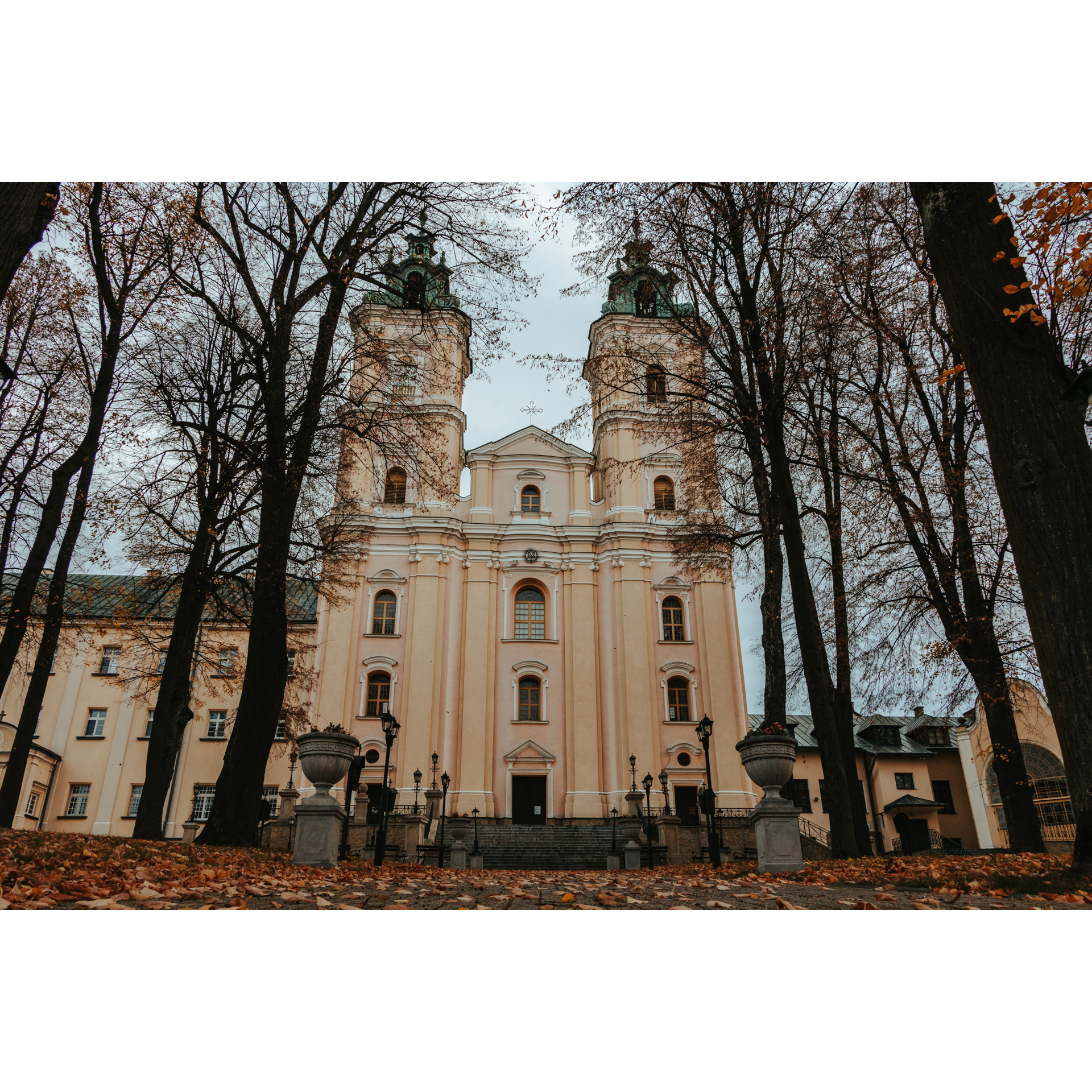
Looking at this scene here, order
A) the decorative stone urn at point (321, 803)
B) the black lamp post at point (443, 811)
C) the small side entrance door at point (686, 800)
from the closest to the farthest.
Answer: the decorative stone urn at point (321, 803)
the black lamp post at point (443, 811)
the small side entrance door at point (686, 800)

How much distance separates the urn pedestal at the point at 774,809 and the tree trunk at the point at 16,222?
8549 millimetres

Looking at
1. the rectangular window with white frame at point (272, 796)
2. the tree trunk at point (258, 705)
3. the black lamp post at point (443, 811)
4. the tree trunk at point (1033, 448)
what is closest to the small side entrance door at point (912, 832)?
the black lamp post at point (443, 811)

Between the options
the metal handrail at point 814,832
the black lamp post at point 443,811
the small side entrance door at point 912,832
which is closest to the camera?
the black lamp post at point 443,811

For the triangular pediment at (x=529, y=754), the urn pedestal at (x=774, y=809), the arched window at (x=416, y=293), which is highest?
the arched window at (x=416, y=293)

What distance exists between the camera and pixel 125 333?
52.3ft

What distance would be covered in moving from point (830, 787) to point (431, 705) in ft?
62.9

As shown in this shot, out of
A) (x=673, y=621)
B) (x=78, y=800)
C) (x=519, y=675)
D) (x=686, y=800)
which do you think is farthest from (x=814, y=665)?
(x=78, y=800)

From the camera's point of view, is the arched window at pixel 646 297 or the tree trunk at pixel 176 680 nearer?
the tree trunk at pixel 176 680

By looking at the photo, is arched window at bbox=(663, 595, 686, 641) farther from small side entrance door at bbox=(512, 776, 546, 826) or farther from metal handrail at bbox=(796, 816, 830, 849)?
metal handrail at bbox=(796, 816, 830, 849)

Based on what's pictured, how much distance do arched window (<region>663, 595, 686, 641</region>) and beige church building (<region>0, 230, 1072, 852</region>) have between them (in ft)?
0.31

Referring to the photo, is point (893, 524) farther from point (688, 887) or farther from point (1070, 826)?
point (1070, 826)

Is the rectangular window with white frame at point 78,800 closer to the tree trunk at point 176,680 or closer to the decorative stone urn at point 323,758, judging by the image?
the tree trunk at point 176,680

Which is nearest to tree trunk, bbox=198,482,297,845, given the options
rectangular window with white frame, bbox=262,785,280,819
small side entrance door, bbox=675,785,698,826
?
small side entrance door, bbox=675,785,698,826

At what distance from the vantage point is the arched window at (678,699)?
30406 millimetres
